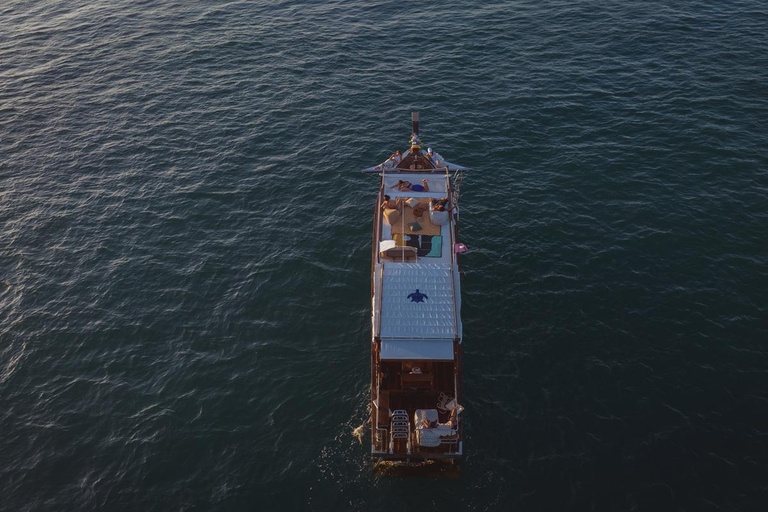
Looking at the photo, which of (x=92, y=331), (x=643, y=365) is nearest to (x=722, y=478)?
(x=643, y=365)

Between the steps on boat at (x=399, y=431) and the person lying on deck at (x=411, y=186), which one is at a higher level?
the person lying on deck at (x=411, y=186)

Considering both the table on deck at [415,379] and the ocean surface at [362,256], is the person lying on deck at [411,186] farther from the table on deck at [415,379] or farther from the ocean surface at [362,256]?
the table on deck at [415,379]

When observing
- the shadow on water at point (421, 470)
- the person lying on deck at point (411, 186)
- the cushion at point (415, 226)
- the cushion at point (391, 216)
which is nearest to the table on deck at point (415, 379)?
the shadow on water at point (421, 470)

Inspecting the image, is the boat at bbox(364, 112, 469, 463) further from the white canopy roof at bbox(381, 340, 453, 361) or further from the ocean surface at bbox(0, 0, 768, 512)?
the ocean surface at bbox(0, 0, 768, 512)

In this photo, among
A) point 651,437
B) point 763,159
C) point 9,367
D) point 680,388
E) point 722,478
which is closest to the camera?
point 722,478

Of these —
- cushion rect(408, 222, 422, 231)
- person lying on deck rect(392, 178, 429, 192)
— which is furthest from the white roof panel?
person lying on deck rect(392, 178, 429, 192)

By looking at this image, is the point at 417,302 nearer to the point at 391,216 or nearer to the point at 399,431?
the point at 399,431

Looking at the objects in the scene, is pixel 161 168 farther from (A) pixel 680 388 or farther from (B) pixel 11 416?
(A) pixel 680 388
